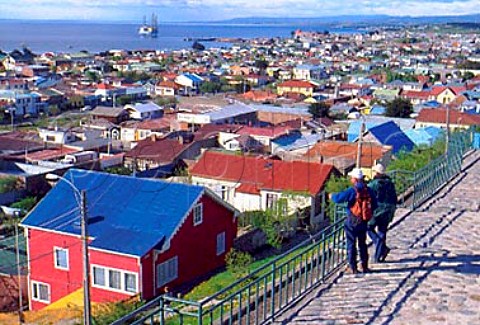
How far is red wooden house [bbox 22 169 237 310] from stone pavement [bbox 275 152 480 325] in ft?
13.4

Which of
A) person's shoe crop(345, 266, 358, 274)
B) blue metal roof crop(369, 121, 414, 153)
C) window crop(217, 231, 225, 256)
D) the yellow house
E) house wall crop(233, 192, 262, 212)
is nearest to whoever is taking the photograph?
person's shoe crop(345, 266, 358, 274)

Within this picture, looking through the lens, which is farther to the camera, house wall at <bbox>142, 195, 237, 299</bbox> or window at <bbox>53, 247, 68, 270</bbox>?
window at <bbox>53, 247, 68, 270</bbox>

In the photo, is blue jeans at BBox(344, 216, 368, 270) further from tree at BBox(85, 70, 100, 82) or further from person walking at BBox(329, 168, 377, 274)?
tree at BBox(85, 70, 100, 82)

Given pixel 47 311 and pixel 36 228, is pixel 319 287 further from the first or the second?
pixel 36 228

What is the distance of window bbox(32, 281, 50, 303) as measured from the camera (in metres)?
9.84

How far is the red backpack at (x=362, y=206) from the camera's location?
4.43 meters

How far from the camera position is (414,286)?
459cm

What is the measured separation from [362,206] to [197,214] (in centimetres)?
583

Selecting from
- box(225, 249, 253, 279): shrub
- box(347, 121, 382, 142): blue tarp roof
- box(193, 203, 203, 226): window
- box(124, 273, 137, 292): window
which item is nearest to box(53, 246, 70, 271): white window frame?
box(124, 273, 137, 292): window

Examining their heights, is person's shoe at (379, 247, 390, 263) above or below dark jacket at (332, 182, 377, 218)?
below

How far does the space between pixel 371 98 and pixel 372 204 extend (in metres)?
32.8

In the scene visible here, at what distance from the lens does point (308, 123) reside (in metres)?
24.6

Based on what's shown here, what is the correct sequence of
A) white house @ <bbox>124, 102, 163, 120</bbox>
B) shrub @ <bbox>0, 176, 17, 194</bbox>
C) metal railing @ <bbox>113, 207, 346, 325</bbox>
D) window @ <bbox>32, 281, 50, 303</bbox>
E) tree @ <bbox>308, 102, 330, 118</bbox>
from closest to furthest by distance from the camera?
metal railing @ <bbox>113, 207, 346, 325</bbox>, window @ <bbox>32, 281, 50, 303</bbox>, shrub @ <bbox>0, 176, 17, 194</bbox>, tree @ <bbox>308, 102, 330, 118</bbox>, white house @ <bbox>124, 102, 163, 120</bbox>

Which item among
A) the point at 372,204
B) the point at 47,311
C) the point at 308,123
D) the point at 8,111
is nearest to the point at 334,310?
the point at 372,204
